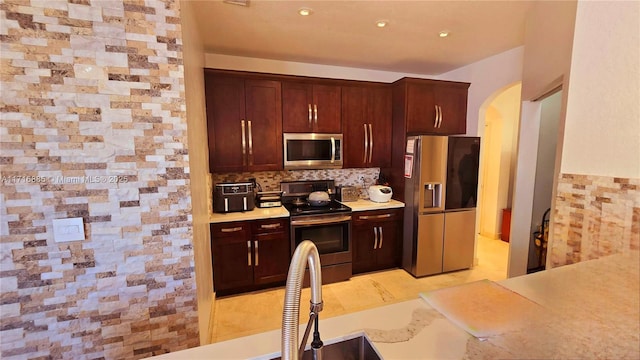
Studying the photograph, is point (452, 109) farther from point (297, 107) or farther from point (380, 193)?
point (297, 107)

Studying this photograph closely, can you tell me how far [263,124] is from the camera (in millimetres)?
3016

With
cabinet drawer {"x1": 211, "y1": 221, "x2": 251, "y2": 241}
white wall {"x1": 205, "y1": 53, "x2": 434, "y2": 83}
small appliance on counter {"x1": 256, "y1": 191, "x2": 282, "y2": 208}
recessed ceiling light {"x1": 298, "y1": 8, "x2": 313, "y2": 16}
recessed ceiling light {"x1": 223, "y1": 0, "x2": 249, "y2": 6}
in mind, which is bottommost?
cabinet drawer {"x1": 211, "y1": 221, "x2": 251, "y2": 241}

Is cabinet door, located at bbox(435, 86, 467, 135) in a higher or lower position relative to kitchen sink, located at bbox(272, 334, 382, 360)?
higher

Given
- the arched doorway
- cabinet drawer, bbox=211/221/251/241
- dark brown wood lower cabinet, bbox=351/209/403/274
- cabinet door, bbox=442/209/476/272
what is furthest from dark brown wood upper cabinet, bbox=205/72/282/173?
the arched doorway

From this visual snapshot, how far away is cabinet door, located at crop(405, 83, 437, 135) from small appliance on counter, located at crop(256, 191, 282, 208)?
1.77m

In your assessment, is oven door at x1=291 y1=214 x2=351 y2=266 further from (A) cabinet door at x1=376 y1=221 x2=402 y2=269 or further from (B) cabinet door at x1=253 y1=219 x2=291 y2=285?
(A) cabinet door at x1=376 y1=221 x2=402 y2=269

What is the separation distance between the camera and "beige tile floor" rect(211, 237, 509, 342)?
242 centimetres

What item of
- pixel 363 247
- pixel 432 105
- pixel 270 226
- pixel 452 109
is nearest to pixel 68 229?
pixel 270 226

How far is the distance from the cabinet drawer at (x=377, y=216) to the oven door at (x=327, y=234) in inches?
5.8

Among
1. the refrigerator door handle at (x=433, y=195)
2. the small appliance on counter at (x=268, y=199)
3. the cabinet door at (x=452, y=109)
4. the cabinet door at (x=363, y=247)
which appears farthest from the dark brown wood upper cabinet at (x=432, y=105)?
the small appliance on counter at (x=268, y=199)

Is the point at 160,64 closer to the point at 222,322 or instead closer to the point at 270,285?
the point at 222,322

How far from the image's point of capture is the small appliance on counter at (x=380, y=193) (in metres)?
3.39

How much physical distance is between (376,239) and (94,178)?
2753 mm

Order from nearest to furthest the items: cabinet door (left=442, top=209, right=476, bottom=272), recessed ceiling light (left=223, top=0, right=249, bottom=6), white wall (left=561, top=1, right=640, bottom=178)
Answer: white wall (left=561, top=1, right=640, bottom=178) < recessed ceiling light (left=223, top=0, right=249, bottom=6) < cabinet door (left=442, top=209, right=476, bottom=272)
